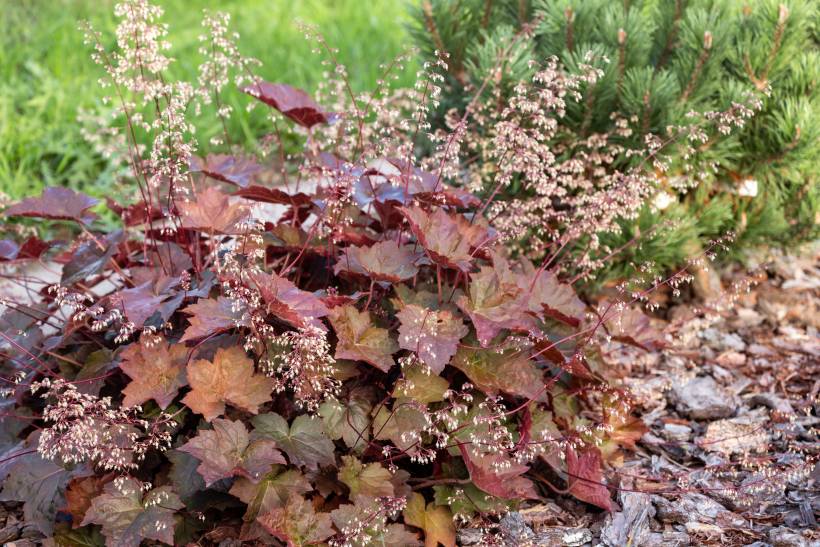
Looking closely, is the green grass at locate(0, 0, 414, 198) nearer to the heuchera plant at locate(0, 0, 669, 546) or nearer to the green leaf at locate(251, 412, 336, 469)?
the heuchera plant at locate(0, 0, 669, 546)

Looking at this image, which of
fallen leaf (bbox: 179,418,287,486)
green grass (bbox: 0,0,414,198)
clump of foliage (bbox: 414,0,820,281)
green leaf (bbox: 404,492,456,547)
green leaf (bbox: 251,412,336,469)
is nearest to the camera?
fallen leaf (bbox: 179,418,287,486)

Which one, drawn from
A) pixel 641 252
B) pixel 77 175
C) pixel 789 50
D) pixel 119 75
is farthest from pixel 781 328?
pixel 77 175

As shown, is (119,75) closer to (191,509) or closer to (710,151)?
(191,509)

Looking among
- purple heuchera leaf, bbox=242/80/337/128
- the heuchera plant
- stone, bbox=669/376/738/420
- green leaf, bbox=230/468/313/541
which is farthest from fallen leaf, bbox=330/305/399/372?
stone, bbox=669/376/738/420

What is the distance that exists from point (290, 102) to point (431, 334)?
2.89ft

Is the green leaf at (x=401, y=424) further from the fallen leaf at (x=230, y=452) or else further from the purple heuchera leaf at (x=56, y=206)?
the purple heuchera leaf at (x=56, y=206)

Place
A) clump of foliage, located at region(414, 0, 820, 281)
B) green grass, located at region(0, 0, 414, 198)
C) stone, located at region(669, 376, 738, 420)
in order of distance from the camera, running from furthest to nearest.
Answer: green grass, located at region(0, 0, 414, 198)
clump of foliage, located at region(414, 0, 820, 281)
stone, located at region(669, 376, 738, 420)

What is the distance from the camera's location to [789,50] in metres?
3.15

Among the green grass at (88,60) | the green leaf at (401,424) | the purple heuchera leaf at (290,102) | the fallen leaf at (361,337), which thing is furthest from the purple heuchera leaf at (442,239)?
the green grass at (88,60)

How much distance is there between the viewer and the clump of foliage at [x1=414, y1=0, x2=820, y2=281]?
3.03 m

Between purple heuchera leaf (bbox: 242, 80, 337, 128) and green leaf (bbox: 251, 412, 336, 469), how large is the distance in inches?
35.2

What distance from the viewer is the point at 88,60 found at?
539 centimetres

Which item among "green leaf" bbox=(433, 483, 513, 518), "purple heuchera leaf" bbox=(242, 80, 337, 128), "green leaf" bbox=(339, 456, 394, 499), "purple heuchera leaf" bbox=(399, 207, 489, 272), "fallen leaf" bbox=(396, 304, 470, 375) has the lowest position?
"green leaf" bbox=(433, 483, 513, 518)

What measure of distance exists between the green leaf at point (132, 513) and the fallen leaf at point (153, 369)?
0.21 m
